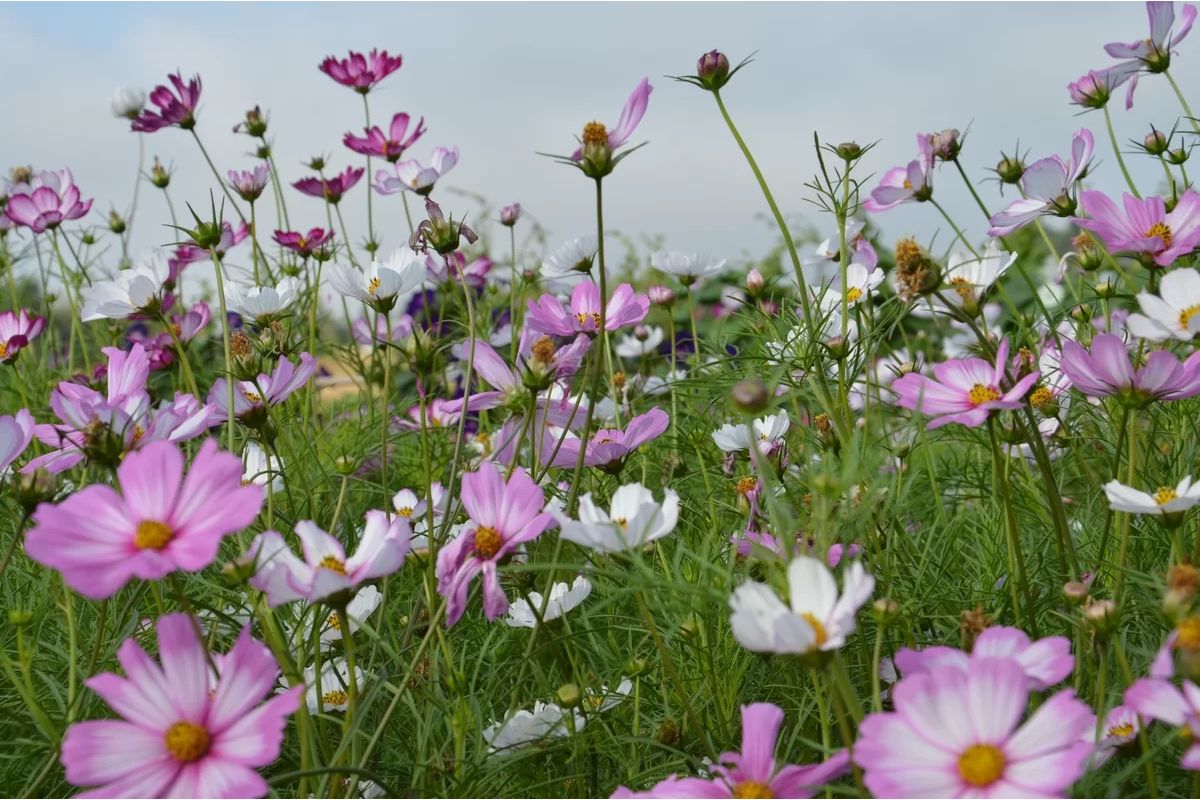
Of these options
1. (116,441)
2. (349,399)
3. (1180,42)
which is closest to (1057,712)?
(116,441)

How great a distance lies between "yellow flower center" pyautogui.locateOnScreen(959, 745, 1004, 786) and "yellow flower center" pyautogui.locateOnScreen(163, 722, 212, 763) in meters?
0.39

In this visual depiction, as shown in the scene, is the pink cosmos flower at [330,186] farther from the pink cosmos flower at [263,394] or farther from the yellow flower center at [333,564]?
the yellow flower center at [333,564]

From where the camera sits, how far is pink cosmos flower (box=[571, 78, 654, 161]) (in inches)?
31.3

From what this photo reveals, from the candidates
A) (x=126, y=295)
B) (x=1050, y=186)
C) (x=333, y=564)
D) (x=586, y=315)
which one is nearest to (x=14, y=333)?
(x=126, y=295)

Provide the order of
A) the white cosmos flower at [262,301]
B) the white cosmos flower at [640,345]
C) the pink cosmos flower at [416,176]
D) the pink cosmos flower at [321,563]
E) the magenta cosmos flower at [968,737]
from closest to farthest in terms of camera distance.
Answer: the magenta cosmos flower at [968,737], the pink cosmos flower at [321,563], the white cosmos flower at [262,301], the pink cosmos flower at [416,176], the white cosmos flower at [640,345]

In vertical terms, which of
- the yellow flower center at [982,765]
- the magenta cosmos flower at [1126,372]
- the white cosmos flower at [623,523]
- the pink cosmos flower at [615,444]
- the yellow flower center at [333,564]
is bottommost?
the yellow flower center at [982,765]

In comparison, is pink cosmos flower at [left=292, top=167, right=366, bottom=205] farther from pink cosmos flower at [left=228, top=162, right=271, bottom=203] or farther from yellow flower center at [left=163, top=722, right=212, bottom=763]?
yellow flower center at [left=163, top=722, right=212, bottom=763]

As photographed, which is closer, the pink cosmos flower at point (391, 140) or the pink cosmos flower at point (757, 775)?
the pink cosmos flower at point (757, 775)

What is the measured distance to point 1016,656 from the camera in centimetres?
59

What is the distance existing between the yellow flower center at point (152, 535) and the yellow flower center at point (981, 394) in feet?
1.70

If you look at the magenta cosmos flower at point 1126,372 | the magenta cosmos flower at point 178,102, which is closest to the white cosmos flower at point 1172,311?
the magenta cosmos flower at point 1126,372

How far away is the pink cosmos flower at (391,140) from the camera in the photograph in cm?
176

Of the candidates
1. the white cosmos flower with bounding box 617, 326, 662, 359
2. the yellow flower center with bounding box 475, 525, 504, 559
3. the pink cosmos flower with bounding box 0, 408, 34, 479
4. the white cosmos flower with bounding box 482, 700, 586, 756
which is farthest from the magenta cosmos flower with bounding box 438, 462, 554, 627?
the white cosmos flower with bounding box 617, 326, 662, 359

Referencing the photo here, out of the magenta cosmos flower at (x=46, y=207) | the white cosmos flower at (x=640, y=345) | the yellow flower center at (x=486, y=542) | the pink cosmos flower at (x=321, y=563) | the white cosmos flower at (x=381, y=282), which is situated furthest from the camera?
the white cosmos flower at (x=640, y=345)
